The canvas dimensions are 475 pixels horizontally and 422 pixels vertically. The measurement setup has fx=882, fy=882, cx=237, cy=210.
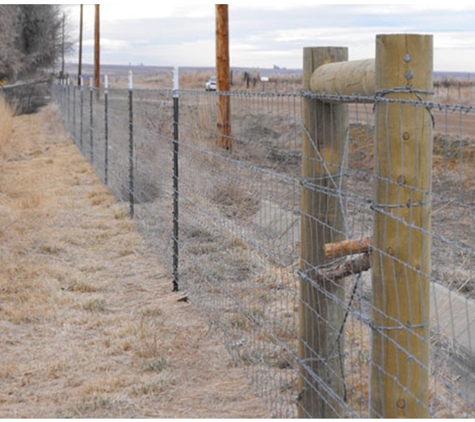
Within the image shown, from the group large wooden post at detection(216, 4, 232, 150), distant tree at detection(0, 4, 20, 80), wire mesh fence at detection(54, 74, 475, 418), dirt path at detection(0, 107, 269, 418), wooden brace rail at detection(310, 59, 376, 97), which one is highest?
distant tree at detection(0, 4, 20, 80)

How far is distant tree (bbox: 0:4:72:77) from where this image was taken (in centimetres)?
5259

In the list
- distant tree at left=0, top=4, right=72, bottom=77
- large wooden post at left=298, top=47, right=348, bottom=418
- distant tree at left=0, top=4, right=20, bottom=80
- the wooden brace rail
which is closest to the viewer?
the wooden brace rail

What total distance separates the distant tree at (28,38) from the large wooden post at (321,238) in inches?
1927

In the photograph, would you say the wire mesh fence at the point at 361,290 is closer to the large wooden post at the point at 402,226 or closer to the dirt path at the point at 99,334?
the large wooden post at the point at 402,226

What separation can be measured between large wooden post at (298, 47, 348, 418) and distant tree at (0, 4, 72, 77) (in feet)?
161

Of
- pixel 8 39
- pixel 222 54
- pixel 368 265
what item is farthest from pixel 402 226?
pixel 8 39

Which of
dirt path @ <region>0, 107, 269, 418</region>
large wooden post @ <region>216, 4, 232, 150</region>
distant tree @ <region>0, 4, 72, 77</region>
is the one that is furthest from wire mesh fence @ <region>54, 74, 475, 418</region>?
distant tree @ <region>0, 4, 72, 77</region>

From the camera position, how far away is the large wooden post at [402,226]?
3.15 meters

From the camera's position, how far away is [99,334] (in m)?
6.76

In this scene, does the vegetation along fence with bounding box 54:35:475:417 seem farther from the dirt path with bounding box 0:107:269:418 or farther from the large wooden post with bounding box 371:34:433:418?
the dirt path with bounding box 0:107:269:418

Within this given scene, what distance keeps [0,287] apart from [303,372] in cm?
426

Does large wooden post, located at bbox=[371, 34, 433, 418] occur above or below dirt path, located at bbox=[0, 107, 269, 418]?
above

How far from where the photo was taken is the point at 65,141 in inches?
1021

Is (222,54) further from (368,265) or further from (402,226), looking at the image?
(402,226)
